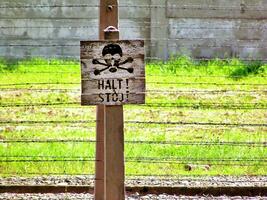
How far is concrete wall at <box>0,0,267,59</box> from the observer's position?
13.8 meters

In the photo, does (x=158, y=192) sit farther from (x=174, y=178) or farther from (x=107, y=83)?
(x=107, y=83)

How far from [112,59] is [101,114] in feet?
2.24

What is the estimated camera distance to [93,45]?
3.32m

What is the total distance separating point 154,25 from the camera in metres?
13.8

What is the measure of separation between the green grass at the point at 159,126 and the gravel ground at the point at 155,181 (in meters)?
0.28

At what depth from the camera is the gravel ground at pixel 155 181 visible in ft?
16.6

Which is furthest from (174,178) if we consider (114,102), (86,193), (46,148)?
(114,102)

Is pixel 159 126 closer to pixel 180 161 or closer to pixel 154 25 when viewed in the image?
pixel 180 161

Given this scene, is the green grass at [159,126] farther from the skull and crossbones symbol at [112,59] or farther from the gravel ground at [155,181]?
the skull and crossbones symbol at [112,59]

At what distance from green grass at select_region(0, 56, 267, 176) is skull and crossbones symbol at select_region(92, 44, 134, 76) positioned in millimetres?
2377

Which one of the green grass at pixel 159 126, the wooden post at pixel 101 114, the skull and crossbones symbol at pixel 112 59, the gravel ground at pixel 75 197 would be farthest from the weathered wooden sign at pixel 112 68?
the green grass at pixel 159 126

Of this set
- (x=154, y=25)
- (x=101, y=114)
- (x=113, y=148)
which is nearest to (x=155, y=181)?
(x=101, y=114)

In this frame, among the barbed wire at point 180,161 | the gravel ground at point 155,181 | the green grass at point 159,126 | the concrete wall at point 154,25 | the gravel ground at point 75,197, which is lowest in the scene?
the gravel ground at point 75,197

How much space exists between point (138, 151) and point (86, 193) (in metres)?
1.33
